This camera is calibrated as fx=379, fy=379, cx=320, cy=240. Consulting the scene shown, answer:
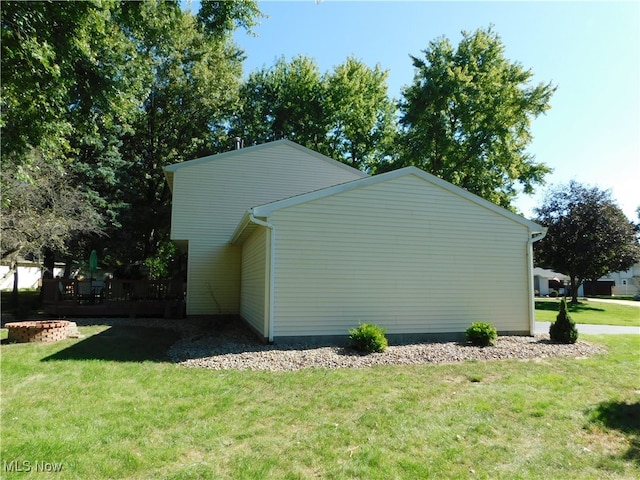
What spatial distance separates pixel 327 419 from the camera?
431 cm

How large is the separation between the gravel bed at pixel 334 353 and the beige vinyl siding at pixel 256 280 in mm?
680

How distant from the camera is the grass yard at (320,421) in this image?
3.29m

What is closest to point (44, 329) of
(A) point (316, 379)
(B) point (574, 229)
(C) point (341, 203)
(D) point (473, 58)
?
(A) point (316, 379)

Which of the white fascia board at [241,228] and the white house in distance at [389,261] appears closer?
the white house in distance at [389,261]

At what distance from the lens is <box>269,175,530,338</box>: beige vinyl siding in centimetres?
861

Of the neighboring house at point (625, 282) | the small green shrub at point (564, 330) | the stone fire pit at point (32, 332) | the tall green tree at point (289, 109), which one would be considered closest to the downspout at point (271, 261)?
the stone fire pit at point (32, 332)

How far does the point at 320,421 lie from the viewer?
4.25 meters

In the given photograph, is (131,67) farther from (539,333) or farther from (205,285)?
(539,333)

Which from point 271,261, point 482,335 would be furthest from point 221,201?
point 482,335

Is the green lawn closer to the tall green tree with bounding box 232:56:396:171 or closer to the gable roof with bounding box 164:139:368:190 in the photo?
the gable roof with bounding box 164:139:368:190

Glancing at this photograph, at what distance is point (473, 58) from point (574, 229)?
511 inches

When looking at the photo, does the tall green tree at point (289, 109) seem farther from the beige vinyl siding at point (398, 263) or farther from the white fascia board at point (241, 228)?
the beige vinyl siding at point (398, 263)

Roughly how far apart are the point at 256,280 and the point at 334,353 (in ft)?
11.5

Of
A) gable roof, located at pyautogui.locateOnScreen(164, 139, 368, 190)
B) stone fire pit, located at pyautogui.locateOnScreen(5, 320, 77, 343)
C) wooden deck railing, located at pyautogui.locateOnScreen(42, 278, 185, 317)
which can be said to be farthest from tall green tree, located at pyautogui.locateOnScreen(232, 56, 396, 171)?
stone fire pit, located at pyautogui.locateOnScreen(5, 320, 77, 343)
